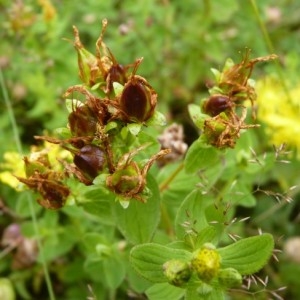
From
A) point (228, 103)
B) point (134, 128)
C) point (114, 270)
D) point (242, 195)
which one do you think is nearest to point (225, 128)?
point (228, 103)

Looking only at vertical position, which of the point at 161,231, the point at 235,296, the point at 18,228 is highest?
the point at 161,231

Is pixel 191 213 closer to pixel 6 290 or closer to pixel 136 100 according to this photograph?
pixel 136 100

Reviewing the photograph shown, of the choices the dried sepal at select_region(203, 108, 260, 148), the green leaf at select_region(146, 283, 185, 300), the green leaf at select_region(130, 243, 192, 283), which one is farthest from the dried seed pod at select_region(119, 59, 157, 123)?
the green leaf at select_region(146, 283, 185, 300)

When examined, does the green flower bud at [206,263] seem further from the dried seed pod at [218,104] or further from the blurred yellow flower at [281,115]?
the blurred yellow flower at [281,115]

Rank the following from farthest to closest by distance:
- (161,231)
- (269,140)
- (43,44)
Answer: (43,44) < (269,140) < (161,231)

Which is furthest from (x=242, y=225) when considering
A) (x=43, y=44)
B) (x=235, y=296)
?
(x=43, y=44)

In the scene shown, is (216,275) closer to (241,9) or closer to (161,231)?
(161,231)

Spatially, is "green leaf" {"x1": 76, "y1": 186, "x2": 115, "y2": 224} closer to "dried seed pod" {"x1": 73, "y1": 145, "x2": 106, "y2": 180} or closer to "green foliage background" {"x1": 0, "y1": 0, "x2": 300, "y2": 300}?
"dried seed pod" {"x1": 73, "y1": 145, "x2": 106, "y2": 180}
